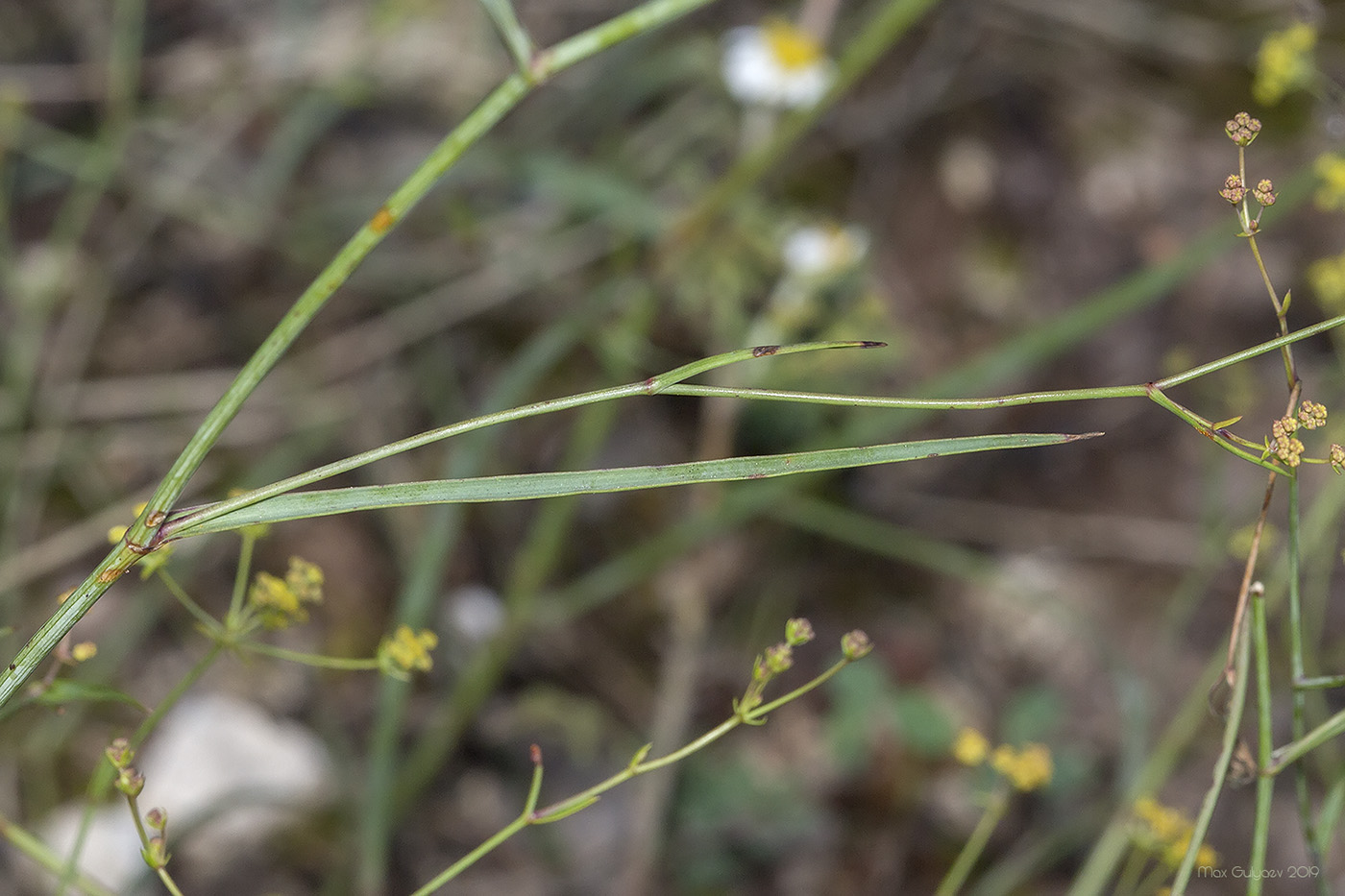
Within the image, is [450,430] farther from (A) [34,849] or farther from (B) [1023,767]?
(B) [1023,767]

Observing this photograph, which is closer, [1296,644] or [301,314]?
[301,314]

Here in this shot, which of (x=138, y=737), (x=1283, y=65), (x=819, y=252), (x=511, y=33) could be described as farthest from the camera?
(x=819, y=252)

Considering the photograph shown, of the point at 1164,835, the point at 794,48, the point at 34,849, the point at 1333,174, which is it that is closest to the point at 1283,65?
the point at 1333,174

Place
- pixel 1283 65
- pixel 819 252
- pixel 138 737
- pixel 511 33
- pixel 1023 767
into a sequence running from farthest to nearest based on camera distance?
pixel 819 252, pixel 1283 65, pixel 1023 767, pixel 138 737, pixel 511 33

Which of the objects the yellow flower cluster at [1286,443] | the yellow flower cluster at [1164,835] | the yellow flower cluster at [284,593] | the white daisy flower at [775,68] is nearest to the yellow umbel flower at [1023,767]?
the yellow flower cluster at [1164,835]

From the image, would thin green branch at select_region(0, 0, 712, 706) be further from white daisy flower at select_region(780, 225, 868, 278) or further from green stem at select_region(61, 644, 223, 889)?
Result: white daisy flower at select_region(780, 225, 868, 278)
